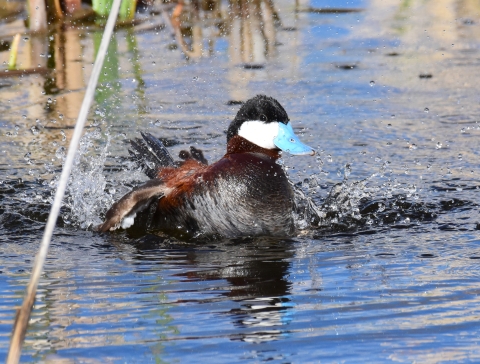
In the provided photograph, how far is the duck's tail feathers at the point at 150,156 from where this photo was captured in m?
5.89

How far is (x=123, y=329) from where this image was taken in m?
3.40

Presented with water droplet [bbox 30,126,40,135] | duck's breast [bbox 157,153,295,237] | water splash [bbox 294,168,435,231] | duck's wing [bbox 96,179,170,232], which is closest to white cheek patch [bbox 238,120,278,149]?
duck's breast [bbox 157,153,295,237]

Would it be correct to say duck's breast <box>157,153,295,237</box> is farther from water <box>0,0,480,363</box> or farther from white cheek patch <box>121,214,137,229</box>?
white cheek patch <box>121,214,137,229</box>

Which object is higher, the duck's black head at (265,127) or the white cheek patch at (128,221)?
the duck's black head at (265,127)

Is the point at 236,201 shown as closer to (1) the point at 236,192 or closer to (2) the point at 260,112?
(1) the point at 236,192

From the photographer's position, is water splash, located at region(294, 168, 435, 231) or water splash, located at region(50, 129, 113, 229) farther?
water splash, located at region(50, 129, 113, 229)

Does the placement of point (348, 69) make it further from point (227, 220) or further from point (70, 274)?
point (70, 274)

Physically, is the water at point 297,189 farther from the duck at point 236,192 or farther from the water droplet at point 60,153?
the duck at point 236,192

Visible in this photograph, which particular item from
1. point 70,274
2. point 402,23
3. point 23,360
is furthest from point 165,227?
point 402,23

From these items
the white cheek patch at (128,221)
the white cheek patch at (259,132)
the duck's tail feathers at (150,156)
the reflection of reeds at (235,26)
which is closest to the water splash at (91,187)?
the duck's tail feathers at (150,156)

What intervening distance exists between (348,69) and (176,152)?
268 cm

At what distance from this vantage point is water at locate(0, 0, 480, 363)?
11.0ft

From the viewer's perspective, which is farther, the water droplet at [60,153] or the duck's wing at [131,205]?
the water droplet at [60,153]

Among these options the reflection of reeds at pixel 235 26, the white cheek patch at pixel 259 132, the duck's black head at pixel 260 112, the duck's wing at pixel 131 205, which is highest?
the reflection of reeds at pixel 235 26
